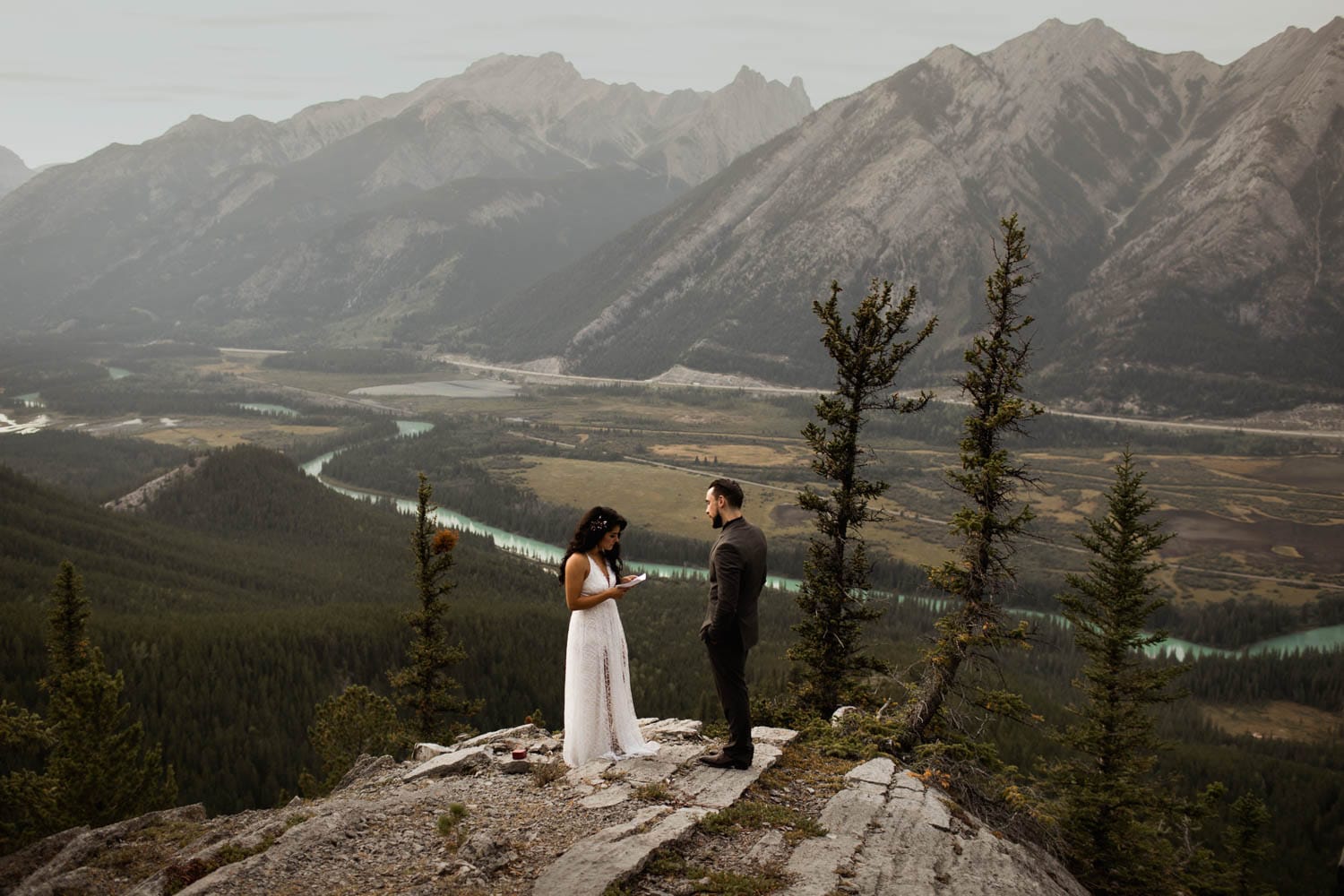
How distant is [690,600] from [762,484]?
2522 inches

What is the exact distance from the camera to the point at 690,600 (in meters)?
104

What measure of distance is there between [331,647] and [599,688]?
6100 cm

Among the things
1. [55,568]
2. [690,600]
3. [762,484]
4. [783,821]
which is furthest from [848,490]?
[762,484]

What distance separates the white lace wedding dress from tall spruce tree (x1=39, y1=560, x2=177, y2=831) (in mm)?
23006

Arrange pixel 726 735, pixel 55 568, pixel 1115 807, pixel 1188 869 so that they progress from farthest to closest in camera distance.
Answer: pixel 55 568 → pixel 1188 869 → pixel 1115 807 → pixel 726 735

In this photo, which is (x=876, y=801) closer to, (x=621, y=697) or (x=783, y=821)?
(x=783, y=821)

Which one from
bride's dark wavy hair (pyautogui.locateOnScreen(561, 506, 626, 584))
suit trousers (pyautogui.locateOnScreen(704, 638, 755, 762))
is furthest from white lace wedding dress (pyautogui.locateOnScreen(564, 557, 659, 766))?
suit trousers (pyautogui.locateOnScreen(704, 638, 755, 762))

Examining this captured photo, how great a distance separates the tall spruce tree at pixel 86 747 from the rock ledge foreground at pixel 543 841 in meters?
13.1

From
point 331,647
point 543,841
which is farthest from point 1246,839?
point 331,647

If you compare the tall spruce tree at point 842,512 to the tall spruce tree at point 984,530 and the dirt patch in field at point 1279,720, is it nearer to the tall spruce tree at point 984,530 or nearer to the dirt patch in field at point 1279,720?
the tall spruce tree at point 984,530

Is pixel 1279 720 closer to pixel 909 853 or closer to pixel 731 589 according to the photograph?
pixel 909 853

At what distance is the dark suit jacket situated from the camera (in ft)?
61.3

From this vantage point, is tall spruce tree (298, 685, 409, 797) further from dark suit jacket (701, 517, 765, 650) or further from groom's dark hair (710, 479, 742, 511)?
groom's dark hair (710, 479, 742, 511)

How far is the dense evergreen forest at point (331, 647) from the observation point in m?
61.7
